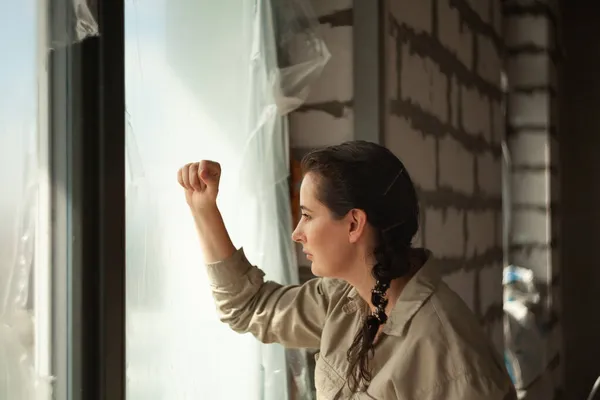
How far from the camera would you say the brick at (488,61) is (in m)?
2.42

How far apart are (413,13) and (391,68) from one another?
9.6 inches

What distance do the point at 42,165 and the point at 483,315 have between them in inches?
65.4

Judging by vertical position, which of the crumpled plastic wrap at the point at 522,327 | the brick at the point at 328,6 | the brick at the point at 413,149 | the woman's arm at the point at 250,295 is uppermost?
the brick at the point at 328,6

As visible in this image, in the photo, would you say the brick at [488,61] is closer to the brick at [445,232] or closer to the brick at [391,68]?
the brick at [445,232]

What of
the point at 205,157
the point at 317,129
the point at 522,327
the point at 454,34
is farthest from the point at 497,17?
the point at 205,157

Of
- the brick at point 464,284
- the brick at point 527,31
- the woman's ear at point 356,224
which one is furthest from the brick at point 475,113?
the woman's ear at point 356,224

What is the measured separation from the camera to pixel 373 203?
105 centimetres

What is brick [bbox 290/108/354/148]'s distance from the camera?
5.08 ft

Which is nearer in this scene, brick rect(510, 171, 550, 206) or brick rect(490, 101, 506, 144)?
brick rect(490, 101, 506, 144)

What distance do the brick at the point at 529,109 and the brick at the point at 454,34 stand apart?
723 millimetres

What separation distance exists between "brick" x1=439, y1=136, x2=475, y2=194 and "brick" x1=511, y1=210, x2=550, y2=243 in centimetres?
74

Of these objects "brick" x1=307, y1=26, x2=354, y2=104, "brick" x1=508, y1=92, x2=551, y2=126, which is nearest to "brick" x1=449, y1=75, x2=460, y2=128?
"brick" x1=307, y1=26, x2=354, y2=104

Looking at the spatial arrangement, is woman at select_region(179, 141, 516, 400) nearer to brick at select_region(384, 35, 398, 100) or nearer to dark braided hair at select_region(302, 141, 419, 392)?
dark braided hair at select_region(302, 141, 419, 392)

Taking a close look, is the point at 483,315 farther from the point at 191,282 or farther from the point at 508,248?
the point at 191,282
